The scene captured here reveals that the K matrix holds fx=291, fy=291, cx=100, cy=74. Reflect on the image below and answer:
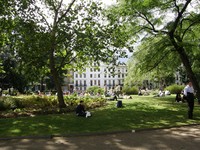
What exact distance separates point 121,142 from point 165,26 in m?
17.2

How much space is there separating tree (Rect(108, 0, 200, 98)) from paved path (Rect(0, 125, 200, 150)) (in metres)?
13.6

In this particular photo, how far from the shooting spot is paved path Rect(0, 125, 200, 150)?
915 cm

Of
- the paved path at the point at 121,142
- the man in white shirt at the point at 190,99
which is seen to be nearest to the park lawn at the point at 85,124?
the man in white shirt at the point at 190,99

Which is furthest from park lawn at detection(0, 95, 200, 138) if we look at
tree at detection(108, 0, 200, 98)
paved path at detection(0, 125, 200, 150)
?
tree at detection(108, 0, 200, 98)

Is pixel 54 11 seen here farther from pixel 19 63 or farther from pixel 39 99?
pixel 39 99

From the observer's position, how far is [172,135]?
35.8ft

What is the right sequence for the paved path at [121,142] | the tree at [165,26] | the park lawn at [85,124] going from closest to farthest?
the paved path at [121,142]
the park lawn at [85,124]
the tree at [165,26]

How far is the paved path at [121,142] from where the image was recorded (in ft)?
30.0

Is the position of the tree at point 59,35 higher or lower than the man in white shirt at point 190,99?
higher

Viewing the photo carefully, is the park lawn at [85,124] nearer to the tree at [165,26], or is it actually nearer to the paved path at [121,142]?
the paved path at [121,142]

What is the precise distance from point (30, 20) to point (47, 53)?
8.64ft

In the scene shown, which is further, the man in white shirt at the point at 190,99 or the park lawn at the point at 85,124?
the man in white shirt at the point at 190,99

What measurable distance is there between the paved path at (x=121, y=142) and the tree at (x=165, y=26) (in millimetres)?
13583

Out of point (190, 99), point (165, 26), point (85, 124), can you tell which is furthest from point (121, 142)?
point (165, 26)
